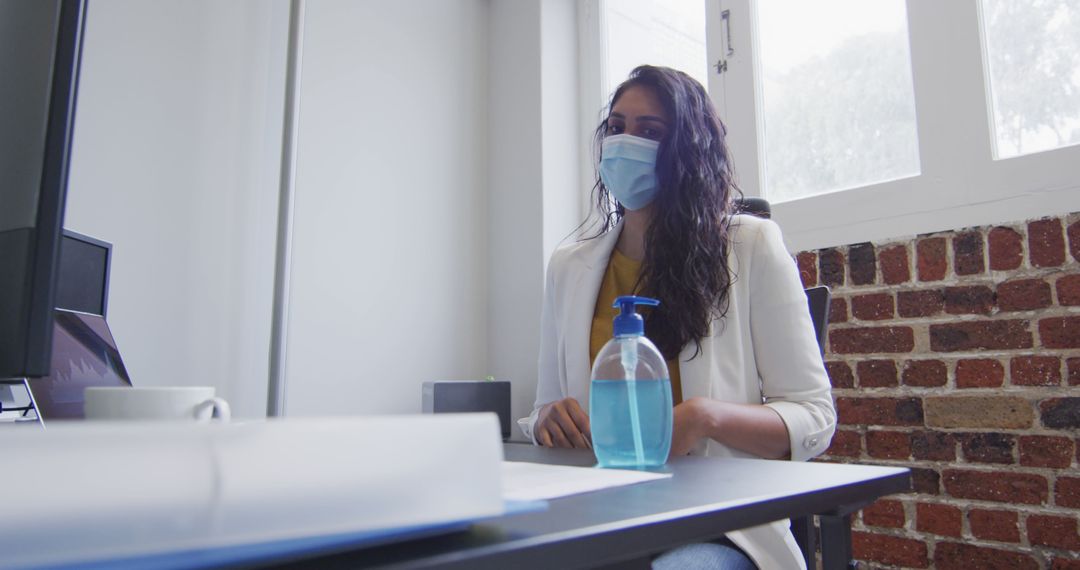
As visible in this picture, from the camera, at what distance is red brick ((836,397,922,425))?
5.67 ft

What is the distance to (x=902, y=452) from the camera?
5.69 ft

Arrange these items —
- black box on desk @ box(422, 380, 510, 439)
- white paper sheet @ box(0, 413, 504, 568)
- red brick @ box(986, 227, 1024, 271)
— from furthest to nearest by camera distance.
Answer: black box on desk @ box(422, 380, 510, 439), red brick @ box(986, 227, 1024, 271), white paper sheet @ box(0, 413, 504, 568)

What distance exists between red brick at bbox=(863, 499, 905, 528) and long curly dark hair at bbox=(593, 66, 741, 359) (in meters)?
0.92

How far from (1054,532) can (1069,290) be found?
0.52 m

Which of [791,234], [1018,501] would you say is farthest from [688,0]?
[1018,501]

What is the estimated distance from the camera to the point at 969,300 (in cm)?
166

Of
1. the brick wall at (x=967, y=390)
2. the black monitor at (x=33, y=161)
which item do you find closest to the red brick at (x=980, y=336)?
the brick wall at (x=967, y=390)

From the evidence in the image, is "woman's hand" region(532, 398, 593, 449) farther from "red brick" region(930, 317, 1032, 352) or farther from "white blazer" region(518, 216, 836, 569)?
"red brick" region(930, 317, 1032, 352)

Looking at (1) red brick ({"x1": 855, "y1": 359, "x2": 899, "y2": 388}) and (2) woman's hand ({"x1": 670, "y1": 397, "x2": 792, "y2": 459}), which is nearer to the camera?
(2) woman's hand ({"x1": 670, "y1": 397, "x2": 792, "y2": 459})

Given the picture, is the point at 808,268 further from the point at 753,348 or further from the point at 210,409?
the point at 210,409

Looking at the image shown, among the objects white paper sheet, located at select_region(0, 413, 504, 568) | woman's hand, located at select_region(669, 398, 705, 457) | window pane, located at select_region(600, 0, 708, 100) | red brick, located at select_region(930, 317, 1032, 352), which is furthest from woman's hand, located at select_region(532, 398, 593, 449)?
window pane, located at select_region(600, 0, 708, 100)

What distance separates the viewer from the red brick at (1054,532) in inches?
58.1

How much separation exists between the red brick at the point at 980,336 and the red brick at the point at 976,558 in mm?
448

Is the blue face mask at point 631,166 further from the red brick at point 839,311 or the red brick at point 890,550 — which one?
the red brick at point 890,550
